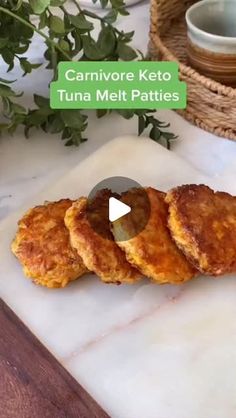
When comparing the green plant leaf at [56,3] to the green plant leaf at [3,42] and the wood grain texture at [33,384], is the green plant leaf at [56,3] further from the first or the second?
the wood grain texture at [33,384]

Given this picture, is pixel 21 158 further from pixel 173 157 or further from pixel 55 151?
pixel 173 157

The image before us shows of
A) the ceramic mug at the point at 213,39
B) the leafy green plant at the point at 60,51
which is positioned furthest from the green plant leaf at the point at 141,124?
the ceramic mug at the point at 213,39

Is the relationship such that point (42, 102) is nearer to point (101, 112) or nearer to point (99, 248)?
point (101, 112)

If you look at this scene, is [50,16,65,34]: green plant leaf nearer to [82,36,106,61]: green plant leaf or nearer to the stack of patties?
[82,36,106,61]: green plant leaf

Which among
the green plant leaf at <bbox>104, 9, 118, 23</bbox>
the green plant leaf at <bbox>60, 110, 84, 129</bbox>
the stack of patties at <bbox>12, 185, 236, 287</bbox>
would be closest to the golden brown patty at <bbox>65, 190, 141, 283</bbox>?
the stack of patties at <bbox>12, 185, 236, 287</bbox>

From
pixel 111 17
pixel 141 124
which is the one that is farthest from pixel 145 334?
pixel 111 17
